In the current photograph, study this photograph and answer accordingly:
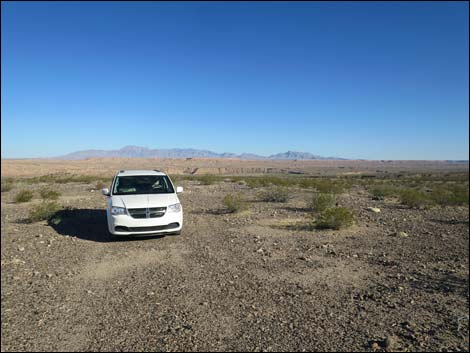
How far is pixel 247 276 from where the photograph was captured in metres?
5.82

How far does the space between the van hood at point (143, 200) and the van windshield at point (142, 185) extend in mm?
434

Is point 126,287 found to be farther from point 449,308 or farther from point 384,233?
point 384,233

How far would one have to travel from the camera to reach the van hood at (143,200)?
800cm

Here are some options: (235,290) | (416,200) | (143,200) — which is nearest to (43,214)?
(143,200)

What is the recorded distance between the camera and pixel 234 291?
5098 millimetres

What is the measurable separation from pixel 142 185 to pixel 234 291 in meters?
5.24

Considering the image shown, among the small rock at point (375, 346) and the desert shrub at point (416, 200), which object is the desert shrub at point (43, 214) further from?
the desert shrub at point (416, 200)

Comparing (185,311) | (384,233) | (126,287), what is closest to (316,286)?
(185,311)

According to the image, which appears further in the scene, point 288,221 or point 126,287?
point 288,221

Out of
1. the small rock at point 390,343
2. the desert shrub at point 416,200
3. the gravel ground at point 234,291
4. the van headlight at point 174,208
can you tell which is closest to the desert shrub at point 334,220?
the gravel ground at point 234,291

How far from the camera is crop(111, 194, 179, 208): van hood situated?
26.2ft

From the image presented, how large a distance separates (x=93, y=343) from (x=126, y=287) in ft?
5.43

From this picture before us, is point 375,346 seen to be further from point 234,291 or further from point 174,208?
point 174,208

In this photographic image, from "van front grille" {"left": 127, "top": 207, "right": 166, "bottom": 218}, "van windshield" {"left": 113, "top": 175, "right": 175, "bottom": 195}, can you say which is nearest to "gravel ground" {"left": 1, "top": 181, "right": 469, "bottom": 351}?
"van front grille" {"left": 127, "top": 207, "right": 166, "bottom": 218}
